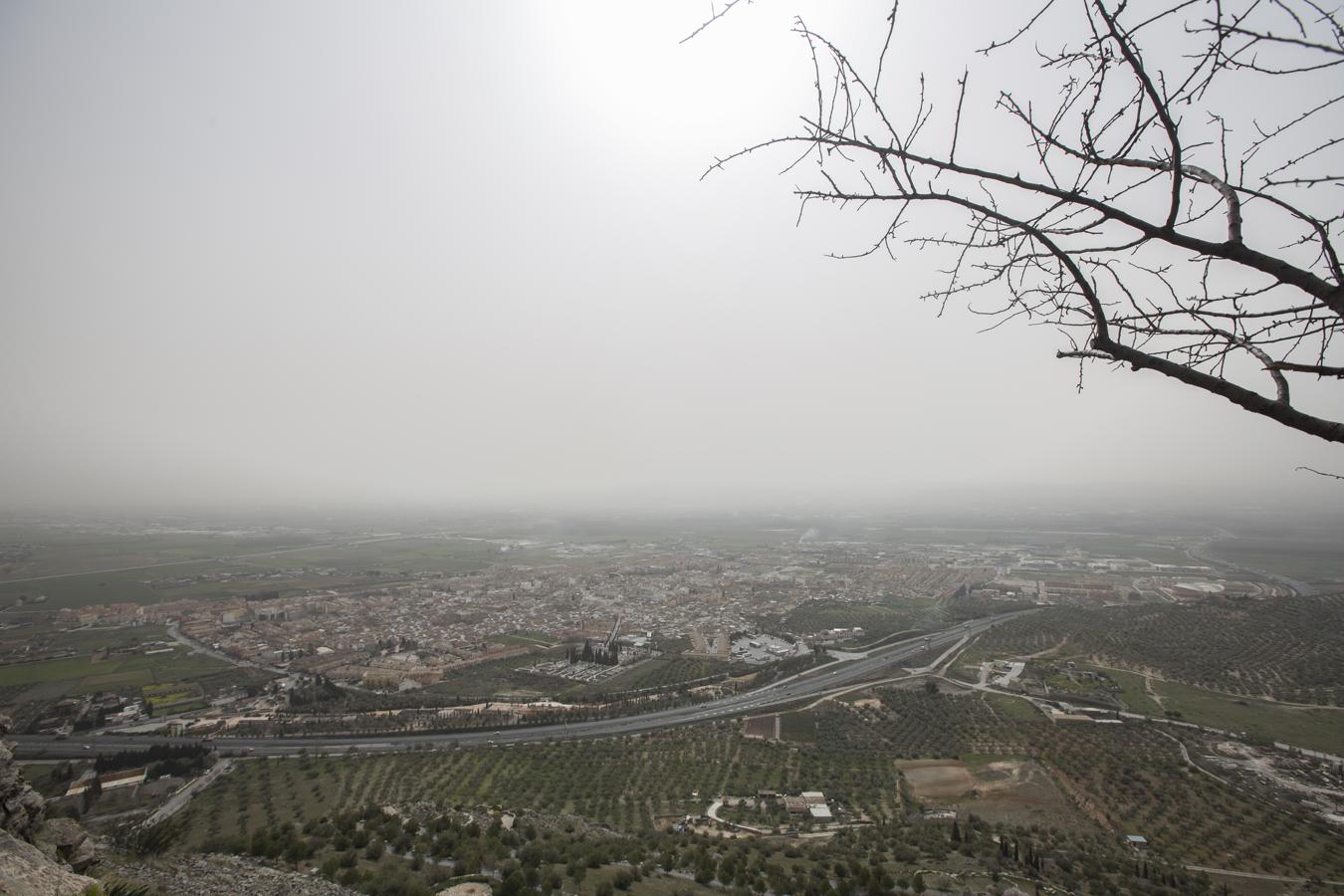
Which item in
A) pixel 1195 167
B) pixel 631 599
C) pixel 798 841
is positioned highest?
pixel 1195 167

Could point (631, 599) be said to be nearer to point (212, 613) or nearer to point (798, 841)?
point (212, 613)

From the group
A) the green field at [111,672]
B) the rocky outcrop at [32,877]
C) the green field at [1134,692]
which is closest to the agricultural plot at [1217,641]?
the green field at [1134,692]

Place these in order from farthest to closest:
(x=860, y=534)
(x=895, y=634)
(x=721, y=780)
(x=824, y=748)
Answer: (x=860, y=534), (x=895, y=634), (x=824, y=748), (x=721, y=780)

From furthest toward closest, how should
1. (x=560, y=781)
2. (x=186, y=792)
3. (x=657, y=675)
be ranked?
(x=657, y=675)
(x=560, y=781)
(x=186, y=792)

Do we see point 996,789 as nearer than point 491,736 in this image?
Yes

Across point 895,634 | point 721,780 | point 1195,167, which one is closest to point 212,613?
point 721,780

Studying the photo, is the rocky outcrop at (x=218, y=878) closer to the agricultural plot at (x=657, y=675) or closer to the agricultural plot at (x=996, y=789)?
the agricultural plot at (x=996, y=789)

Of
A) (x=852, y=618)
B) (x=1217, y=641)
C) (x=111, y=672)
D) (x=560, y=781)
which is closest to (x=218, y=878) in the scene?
(x=560, y=781)

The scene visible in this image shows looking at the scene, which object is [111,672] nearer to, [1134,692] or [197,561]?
[197,561]
